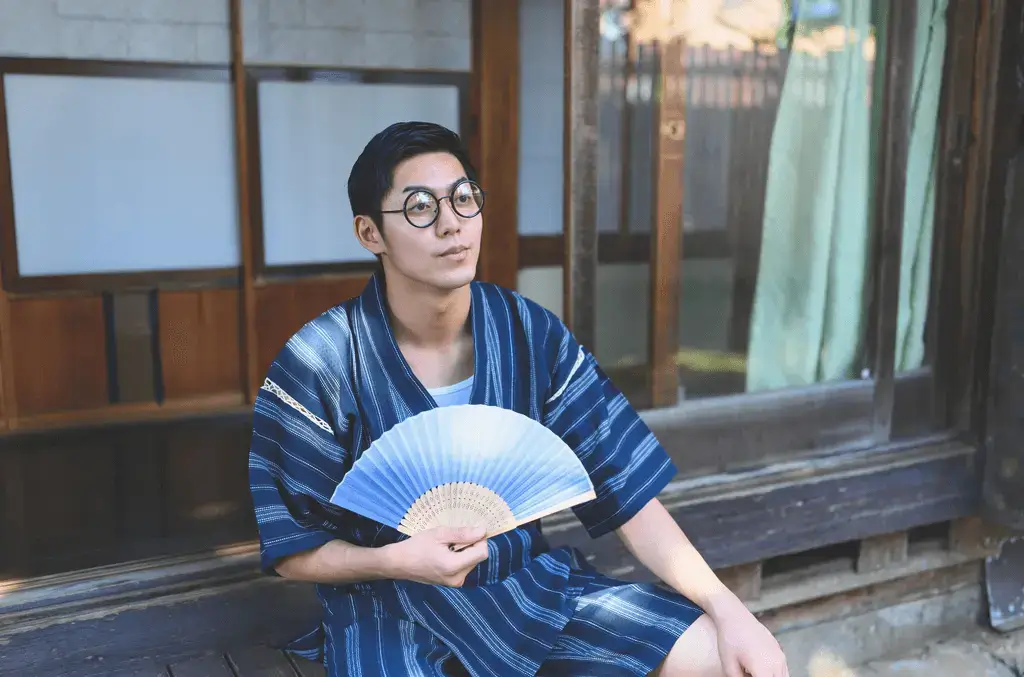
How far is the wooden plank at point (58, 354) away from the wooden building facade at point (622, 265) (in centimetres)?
1

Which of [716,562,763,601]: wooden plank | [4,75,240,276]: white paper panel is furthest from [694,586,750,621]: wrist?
[4,75,240,276]: white paper panel

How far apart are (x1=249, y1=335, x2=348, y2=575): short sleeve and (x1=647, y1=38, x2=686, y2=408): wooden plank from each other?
183 centimetres

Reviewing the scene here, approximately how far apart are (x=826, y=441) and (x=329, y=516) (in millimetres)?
2523

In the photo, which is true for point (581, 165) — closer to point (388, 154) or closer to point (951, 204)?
point (388, 154)

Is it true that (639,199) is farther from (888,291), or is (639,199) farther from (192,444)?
(192,444)

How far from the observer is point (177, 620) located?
101 inches

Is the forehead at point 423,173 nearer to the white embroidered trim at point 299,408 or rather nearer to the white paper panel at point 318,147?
the white embroidered trim at point 299,408

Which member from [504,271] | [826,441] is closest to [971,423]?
[826,441]

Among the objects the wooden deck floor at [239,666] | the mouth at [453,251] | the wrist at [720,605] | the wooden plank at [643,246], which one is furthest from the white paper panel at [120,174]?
the wrist at [720,605]

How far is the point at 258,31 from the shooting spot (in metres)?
5.10

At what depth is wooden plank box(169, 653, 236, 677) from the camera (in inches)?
95.0

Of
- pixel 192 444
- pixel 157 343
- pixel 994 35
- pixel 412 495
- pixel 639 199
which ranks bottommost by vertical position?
pixel 192 444

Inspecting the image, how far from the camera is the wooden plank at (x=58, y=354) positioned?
487 centimetres

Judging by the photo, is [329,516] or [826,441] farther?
[826,441]
